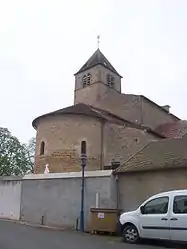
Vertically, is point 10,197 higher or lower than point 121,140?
lower

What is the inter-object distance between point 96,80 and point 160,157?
27.0 metres

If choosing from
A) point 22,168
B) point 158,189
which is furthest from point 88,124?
point 22,168

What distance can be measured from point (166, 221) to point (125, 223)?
6.11ft

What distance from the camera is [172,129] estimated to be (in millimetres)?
39688

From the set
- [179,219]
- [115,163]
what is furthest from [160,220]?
[115,163]

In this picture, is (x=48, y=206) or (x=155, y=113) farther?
(x=155, y=113)

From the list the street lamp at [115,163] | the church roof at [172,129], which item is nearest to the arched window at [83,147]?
the street lamp at [115,163]

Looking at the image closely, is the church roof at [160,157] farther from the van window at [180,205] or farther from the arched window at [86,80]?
the arched window at [86,80]

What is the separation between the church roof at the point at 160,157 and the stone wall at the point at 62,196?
1.25 metres

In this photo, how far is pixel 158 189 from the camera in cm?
1584

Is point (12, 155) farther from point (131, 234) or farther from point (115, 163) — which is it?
point (131, 234)

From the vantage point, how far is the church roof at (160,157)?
1582 centimetres

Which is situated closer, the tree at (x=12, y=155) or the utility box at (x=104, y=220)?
the utility box at (x=104, y=220)

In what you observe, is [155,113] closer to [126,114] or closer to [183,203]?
[126,114]
